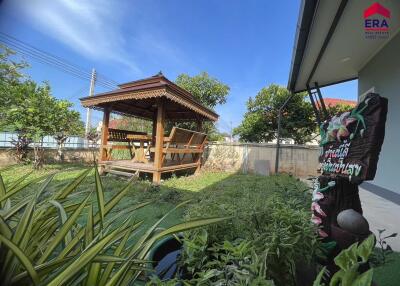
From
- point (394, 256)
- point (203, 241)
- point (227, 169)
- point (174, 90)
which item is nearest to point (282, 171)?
point (227, 169)

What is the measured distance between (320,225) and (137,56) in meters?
18.7

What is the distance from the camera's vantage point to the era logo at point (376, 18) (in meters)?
3.67

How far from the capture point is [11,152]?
757 cm

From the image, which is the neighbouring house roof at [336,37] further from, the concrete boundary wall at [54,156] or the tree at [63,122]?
the concrete boundary wall at [54,156]

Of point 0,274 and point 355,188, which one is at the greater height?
point 355,188

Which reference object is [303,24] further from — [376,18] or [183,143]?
[183,143]

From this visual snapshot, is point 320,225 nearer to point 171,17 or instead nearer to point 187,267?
point 187,267

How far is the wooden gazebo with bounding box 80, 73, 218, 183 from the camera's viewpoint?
6016 mm

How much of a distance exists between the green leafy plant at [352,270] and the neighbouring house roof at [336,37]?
9.38 feet

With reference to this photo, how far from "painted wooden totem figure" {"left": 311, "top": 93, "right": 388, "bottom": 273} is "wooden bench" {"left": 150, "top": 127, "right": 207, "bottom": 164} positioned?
4909 mm

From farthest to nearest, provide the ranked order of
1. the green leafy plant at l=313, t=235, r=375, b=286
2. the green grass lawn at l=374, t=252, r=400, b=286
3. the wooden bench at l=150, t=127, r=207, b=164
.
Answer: the wooden bench at l=150, t=127, r=207, b=164
the green grass lawn at l=374, t=252, r=400, b=286
the green leafy plant at l=313, t=235, r=375, b=286

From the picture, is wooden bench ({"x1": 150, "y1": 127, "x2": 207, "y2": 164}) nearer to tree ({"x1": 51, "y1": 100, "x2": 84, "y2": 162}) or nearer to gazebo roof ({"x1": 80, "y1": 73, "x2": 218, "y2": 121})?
gazebo roof ({"x1": 80, "y1": 73, "x2": 218, "y2": 121})

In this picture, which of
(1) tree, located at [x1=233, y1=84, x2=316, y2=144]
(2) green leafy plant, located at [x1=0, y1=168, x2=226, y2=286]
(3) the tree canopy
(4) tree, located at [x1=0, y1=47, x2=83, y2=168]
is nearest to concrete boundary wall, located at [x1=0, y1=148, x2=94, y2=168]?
(4) tree, located at [x1=0, y1=47, x2=83, y2=168]

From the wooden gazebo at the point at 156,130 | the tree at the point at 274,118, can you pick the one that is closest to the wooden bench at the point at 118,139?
the wooden gazebo at the point at 156,130
